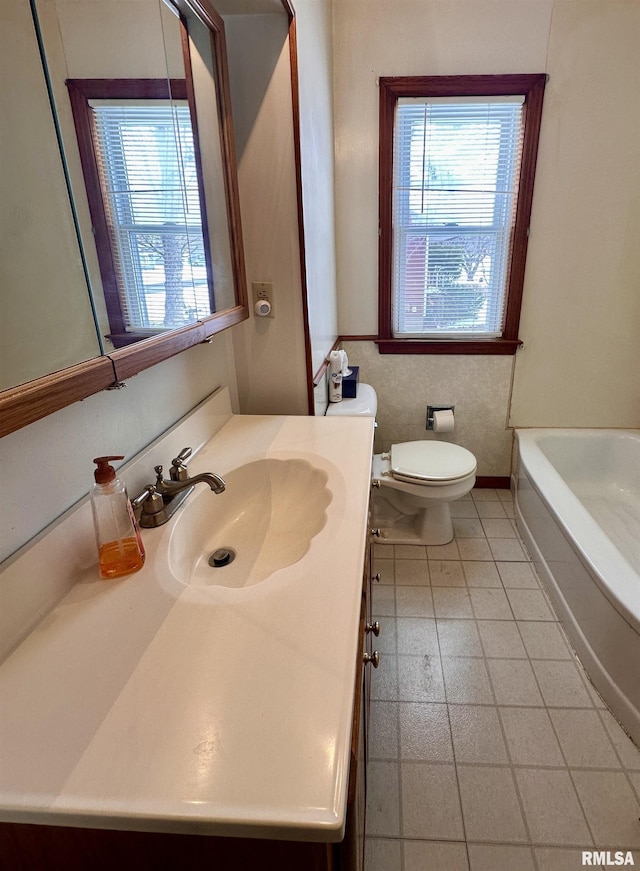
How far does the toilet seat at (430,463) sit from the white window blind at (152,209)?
1.28 m

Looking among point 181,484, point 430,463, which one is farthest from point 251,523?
point 430,463

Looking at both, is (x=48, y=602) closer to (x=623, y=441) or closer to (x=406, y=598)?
(x=406, y=598)

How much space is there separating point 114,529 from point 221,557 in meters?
0.29

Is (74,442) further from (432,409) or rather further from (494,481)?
(494,481)

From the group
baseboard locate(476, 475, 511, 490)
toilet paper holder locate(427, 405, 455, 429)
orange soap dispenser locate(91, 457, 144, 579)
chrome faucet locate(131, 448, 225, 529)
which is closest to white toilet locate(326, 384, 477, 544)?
toilet paper holder locate(427, 405, 455, 429)

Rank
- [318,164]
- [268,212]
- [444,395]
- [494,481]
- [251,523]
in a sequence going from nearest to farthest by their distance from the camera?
→ [251,523]
[268,212]
[318,164]
[444,395]
[494,481]

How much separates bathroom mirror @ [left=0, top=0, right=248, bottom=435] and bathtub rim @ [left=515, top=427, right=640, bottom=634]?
1.48 meters

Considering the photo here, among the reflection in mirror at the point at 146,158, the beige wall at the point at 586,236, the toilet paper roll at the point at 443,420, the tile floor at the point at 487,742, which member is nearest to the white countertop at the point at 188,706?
the reflection in mirror at the point at 146,158

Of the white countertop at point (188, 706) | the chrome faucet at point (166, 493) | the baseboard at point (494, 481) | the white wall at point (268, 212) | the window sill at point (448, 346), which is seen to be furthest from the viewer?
the baseboard at point (494, 481)

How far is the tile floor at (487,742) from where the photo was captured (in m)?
1.17

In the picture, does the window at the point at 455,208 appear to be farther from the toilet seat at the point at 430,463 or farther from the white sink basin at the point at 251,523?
the white sink basin at the point at 251,523

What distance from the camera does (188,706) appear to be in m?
0.58

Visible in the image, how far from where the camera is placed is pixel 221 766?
51 cm

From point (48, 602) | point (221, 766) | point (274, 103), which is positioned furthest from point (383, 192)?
point (221, 766)
